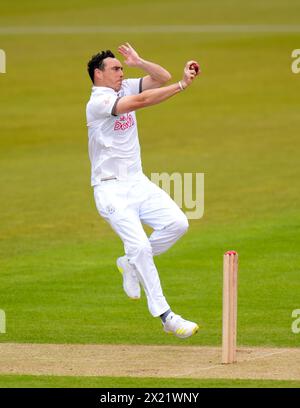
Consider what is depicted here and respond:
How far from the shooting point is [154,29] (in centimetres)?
4956

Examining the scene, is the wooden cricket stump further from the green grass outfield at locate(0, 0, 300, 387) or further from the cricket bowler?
the cricket bowler

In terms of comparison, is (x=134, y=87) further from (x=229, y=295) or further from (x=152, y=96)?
(x=229, y=295)

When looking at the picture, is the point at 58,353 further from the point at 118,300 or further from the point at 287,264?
the point at 287,264

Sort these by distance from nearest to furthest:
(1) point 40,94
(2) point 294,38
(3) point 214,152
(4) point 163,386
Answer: (4) point 163,386 → (3) point 214,152 → (1) point 40,94 → (2) point 294,38

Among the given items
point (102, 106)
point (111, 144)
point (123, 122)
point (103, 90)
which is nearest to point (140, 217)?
point (111, 144)

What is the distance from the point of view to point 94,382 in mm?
11828

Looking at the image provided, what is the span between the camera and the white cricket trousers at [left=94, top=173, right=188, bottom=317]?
1329cm

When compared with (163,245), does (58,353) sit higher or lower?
lower

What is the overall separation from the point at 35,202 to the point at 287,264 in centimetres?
755

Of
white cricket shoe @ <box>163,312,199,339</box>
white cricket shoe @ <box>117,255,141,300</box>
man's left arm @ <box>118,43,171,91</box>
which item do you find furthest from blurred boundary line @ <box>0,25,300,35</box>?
white cricket shoe @ <box>163,312,199,339</box>

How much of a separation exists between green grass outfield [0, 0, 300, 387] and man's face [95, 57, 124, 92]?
276 centimetres

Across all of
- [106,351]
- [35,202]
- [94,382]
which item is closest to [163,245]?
[106,351]

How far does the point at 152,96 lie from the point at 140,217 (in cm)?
140

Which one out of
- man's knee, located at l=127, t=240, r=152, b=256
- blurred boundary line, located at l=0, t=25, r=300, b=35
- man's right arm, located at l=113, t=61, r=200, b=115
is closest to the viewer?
man's right arm, located at l=113, t=61, r=200, b=115
